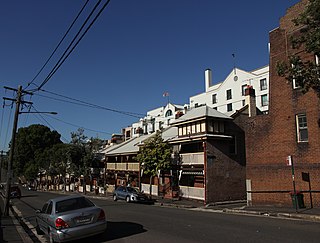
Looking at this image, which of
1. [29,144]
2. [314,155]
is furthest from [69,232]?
[29,144]

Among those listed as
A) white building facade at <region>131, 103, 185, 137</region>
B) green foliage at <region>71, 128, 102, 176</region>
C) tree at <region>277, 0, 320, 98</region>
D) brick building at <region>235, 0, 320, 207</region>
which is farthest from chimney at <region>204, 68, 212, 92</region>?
tree at <region>277, 0, 320, 98</region>

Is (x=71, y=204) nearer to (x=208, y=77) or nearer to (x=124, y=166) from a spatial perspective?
(x=124, y=166)

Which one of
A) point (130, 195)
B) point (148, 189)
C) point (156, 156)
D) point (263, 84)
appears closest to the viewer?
point (130, 195)

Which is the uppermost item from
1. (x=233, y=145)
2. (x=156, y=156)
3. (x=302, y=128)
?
(x=302, y=128)

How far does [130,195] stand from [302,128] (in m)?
15.7

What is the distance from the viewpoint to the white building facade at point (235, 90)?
54125 millimetres

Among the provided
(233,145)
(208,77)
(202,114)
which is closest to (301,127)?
(233,145)

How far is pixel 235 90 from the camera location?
59375mm

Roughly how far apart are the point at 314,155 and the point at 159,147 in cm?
1467

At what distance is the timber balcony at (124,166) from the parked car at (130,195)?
29.3ft

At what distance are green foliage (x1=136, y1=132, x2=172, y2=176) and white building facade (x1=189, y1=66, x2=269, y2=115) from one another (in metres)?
20.4

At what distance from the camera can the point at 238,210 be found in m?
21.2

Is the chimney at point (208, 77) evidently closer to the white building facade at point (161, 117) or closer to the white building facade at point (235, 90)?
the white building facade at point (235, 90)

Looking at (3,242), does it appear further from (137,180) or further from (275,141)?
(137,180)
